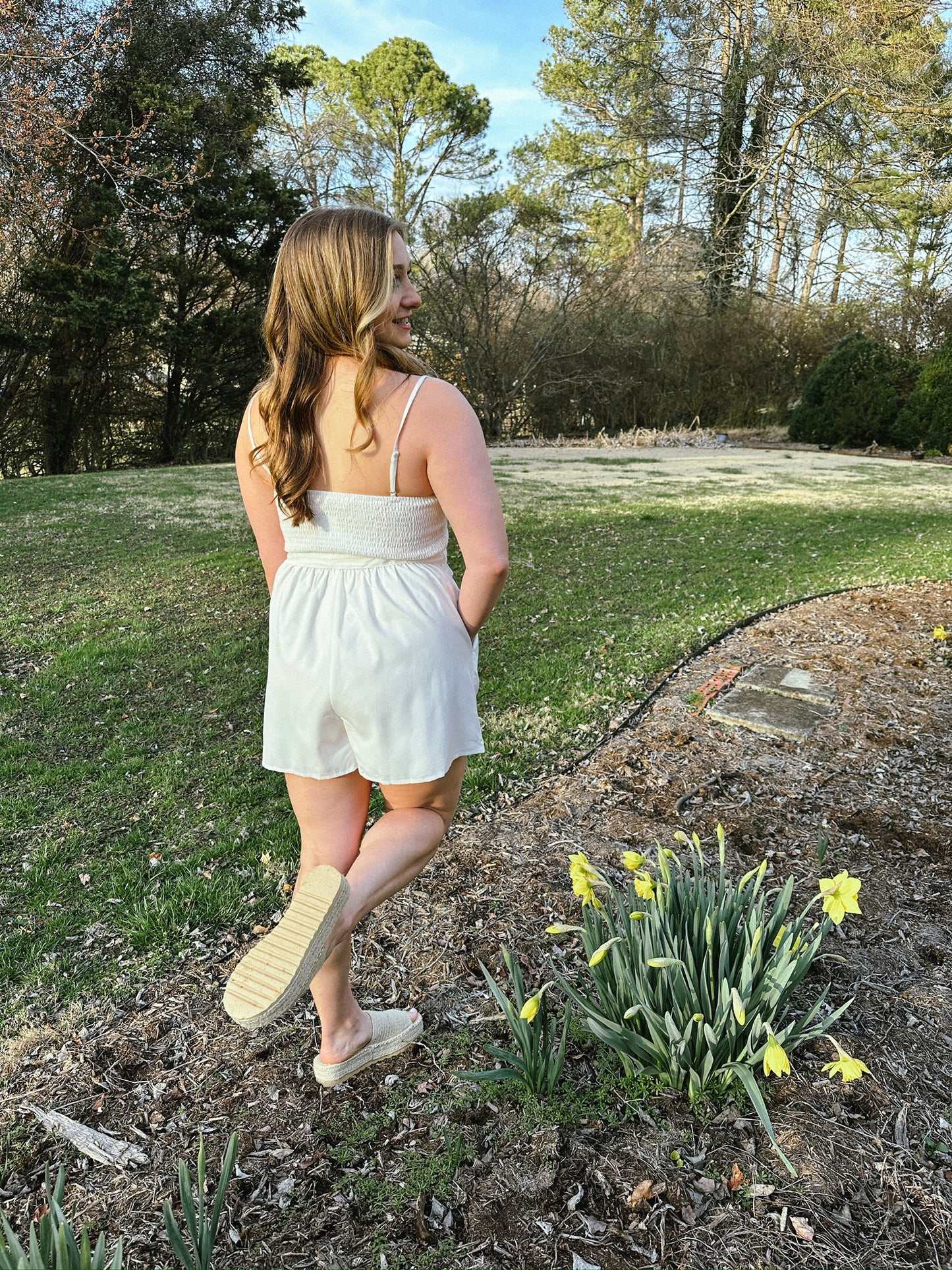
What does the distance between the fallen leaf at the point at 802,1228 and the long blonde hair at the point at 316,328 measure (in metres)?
1.62

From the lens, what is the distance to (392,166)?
75.1ft

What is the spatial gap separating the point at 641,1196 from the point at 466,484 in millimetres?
1415

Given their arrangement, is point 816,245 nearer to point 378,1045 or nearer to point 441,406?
point 441,406

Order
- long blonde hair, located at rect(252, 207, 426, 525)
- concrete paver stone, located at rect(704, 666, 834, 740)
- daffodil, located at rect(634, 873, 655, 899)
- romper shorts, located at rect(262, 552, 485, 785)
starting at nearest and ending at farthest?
long blonde hair, located at rect(252, 207, 426, 525) < romper shorts, located at rect(262, 552, 485, 785) < daffodil, located at rect(634, 873, 655, 899) < concrete paver stone, located at rect(704, 666, 834, 740)

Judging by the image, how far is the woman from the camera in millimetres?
1425

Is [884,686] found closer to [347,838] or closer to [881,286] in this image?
[347,838]

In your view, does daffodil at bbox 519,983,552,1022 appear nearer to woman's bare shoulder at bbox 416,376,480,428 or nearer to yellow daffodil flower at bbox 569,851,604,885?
yellow daffodil flower at bbox 569,851,604,885

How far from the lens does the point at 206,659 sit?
4625mm

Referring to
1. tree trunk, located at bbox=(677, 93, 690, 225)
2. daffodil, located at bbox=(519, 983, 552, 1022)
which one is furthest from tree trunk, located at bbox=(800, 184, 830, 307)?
daffodil, located at bbox=(519, 983, 552, 1022)

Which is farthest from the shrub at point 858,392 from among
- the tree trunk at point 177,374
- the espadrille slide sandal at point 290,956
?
the espadrille slide sandal at point 290,956

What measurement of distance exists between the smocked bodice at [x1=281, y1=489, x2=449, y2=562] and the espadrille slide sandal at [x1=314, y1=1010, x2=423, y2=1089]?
43.8 inches

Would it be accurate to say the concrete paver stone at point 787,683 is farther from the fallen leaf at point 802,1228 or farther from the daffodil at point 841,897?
the fallen leaf at point 802,1228

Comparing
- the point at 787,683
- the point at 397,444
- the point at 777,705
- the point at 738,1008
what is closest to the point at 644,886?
the point at 738,1008

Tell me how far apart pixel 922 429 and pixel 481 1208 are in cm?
1818
